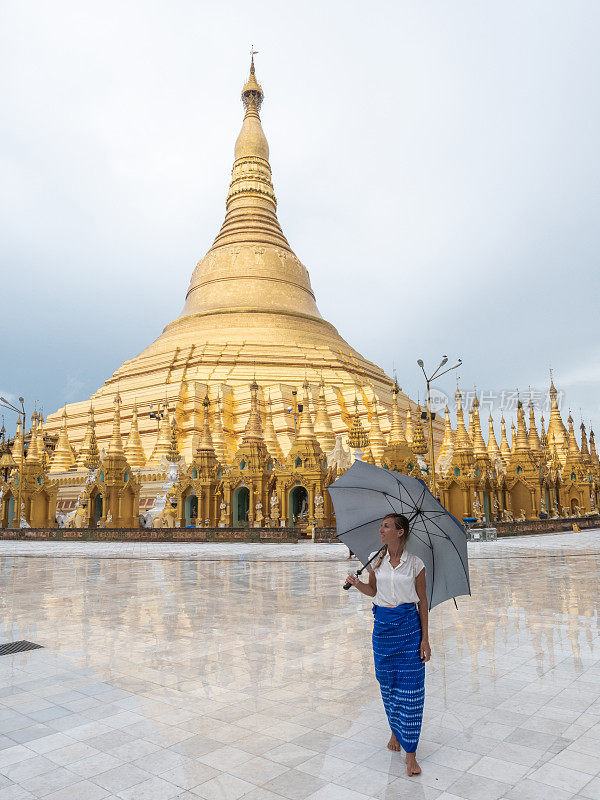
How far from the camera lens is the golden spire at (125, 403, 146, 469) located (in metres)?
35.6

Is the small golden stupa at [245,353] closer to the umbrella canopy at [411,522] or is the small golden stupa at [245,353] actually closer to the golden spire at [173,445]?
the golden spire at [173,445]

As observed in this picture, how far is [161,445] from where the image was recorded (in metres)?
35.8

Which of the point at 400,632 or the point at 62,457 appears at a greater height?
the point at 62,457

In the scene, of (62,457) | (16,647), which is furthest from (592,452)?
(16,647)

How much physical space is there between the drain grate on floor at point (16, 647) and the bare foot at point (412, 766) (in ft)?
15.9

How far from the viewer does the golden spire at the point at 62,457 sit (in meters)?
38.5

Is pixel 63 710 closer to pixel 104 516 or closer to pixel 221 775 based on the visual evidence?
pixel 221 775

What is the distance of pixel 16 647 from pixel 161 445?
29.2m

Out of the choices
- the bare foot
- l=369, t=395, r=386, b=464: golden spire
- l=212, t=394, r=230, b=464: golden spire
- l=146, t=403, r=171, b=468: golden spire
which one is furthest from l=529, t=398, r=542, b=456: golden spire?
the bare foot

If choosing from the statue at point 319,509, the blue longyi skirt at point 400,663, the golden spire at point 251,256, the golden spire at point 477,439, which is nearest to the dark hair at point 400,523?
the blue longyi skirt at point 400,663

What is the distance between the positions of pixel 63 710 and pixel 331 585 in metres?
7.32

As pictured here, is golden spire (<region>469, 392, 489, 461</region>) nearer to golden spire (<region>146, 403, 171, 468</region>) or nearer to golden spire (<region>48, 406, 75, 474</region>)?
golden spire (<region>146, 403, 171, 468</region>)

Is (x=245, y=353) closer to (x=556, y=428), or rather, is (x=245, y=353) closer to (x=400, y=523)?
(x=556, y=428)

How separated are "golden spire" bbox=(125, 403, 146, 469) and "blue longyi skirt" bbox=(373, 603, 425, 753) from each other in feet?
107
